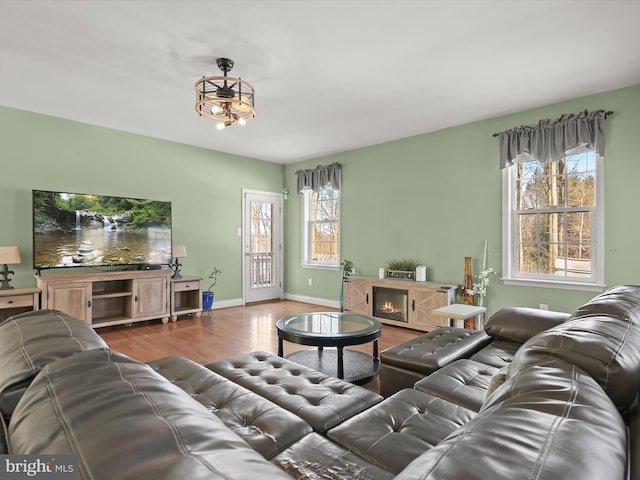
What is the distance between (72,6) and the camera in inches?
95.7

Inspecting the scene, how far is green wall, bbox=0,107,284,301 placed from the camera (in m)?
4.36

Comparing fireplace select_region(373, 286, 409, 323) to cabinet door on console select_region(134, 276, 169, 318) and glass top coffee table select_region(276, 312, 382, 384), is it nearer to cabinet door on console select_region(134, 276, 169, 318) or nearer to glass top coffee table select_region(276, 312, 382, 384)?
glass top coffee table select_region(276, 312, 382, 384)

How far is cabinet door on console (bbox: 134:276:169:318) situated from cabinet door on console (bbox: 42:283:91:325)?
575 millimetres

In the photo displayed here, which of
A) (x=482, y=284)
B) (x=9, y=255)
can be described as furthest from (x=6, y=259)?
(x=482, y=284)

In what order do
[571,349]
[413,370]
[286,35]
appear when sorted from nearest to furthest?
[571,349] < [413,370] < [286,35]

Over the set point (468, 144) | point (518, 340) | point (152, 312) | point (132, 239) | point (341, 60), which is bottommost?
point (152, 312)

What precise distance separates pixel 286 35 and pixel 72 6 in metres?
1.45

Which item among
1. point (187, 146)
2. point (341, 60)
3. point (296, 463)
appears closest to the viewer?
point (296, 463)

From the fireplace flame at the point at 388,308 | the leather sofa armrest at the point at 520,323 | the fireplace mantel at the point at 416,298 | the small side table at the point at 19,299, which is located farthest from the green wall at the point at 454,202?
the small side table at the point at 19,299

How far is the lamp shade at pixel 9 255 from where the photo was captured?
398 cm

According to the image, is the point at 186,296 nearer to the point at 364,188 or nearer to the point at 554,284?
the point at 364,188

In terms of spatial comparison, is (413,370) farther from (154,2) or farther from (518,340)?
(154,2)

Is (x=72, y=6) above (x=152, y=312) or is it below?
above

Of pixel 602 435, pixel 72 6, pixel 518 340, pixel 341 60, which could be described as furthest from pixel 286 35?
pixel 602 435
